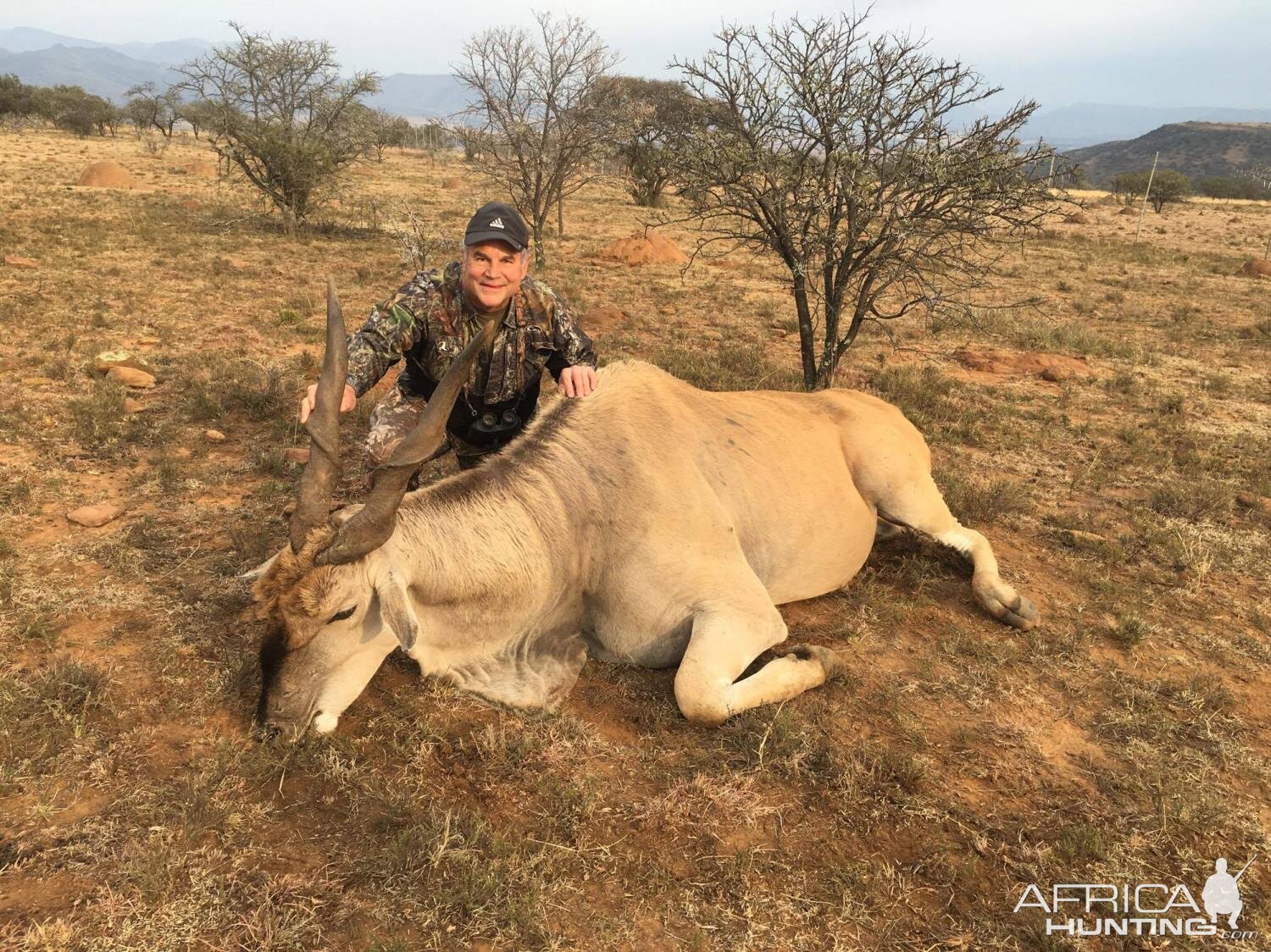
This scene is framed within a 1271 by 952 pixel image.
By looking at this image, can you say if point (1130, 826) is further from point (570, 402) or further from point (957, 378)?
point (957, 378)

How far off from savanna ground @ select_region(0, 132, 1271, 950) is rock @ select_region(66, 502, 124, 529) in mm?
54

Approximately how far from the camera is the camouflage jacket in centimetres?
490

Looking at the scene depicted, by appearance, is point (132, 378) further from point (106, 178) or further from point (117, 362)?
point (106, 178)

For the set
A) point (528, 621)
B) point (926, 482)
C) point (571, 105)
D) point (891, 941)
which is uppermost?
point (571, 105)

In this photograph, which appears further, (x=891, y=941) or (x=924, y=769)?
(x=924, y=769)

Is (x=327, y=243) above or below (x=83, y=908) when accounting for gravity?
above

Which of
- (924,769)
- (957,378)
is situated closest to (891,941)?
(924,769)

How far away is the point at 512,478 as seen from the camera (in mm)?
4020

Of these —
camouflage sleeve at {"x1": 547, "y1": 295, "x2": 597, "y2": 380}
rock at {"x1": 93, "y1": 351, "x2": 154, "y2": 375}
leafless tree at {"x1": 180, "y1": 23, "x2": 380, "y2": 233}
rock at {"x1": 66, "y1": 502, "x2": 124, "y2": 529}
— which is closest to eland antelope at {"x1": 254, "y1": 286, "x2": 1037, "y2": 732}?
camouflage sleeve at {"x1": 547, "y1": 295, "x2": 597, "y2": 380}

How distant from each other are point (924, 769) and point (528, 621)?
2.01 metres

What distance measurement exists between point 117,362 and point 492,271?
632cm

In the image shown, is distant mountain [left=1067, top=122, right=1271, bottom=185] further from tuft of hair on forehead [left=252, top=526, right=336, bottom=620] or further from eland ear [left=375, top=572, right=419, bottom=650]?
tuft of hair on forehead [left=252, top=526, right=336, bottom=620]

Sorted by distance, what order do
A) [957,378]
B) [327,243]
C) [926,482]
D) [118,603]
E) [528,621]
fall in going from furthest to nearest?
[327,243] < [957,378] < [926,482] < [118,603] < [528,621]

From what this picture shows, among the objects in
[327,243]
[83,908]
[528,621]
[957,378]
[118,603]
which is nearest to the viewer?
[83,908]
